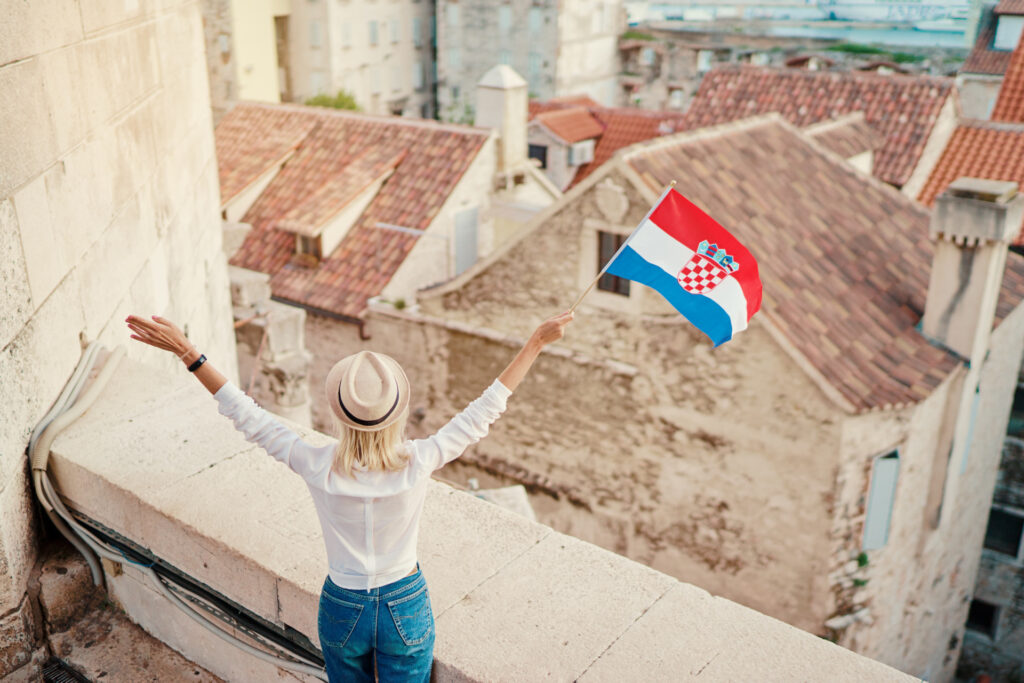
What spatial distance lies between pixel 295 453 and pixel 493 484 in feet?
34.3

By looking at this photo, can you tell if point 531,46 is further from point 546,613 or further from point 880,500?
point 546,613

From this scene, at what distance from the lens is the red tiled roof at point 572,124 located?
88.3ft

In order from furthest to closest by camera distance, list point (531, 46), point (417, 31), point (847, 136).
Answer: point (417, 31), point (531, 46), point (847, 136)

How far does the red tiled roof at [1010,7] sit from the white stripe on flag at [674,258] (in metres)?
29.8

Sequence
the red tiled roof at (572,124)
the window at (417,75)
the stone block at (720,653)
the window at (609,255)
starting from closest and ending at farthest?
the stone block at (720,653) < the window at (609,255) < the red tiled roof at (572,124) < the window at (417,75)

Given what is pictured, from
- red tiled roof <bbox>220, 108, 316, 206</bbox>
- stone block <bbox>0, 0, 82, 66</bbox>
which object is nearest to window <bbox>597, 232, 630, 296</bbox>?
stone block <bbox>0, 0, 82, 66</bbox>

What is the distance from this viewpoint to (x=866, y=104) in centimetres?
1770

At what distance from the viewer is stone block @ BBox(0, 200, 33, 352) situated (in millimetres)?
3057

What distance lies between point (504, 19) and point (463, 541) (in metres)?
39.1

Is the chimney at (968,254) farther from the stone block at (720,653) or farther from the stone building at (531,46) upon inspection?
the stone building at (531,46)

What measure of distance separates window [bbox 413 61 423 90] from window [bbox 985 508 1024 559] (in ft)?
105

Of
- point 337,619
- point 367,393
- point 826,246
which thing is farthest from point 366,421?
point 826,246

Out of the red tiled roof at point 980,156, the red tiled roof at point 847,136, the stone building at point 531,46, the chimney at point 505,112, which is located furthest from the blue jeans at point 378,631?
the stone building at point 531,46

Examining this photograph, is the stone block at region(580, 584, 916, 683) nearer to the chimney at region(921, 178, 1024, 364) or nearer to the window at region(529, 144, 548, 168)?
the chimney at region(921, 178, 1024, 364)
